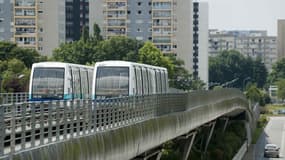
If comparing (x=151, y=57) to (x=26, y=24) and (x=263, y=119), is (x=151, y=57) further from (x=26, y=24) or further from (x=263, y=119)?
(x=263, y=119)

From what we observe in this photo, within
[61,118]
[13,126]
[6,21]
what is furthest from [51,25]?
[13,126]

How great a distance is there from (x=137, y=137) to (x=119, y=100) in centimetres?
206

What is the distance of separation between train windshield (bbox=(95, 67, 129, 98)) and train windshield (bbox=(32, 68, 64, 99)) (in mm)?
2036

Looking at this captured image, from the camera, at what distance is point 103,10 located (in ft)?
535

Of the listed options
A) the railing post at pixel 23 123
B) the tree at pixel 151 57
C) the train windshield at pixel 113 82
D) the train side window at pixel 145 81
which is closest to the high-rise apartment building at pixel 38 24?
the tree at pixel 151 57

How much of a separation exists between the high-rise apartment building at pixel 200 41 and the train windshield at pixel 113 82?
140468 millimetres

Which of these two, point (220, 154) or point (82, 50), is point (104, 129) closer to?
point (220, 154)

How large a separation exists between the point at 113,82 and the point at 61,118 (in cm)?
2029

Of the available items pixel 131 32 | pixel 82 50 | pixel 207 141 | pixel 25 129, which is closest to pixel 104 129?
pixel 25 129

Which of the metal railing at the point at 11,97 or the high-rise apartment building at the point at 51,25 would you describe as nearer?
the metal railing at the point at 11,97

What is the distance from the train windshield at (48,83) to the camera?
1570 inches

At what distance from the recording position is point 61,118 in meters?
19.2

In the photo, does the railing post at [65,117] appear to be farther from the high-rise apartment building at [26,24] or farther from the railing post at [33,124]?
the high-rise apartment building at [26,24]

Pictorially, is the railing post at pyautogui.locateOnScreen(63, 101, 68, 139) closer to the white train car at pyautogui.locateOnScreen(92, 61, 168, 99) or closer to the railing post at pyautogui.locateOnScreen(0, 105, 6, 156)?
the railing post at pyautogui.locateOnScreen(0, 105, 6, 156)
